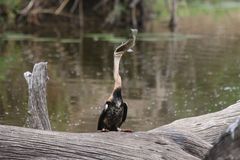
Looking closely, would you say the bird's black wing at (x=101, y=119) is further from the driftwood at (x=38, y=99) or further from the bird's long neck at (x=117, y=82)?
the driftwood at (x=38, y=99)

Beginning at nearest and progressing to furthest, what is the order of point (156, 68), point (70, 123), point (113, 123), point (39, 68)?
point (113, 123) < point (39, 68) < point (70, 123) < point (156, 68)

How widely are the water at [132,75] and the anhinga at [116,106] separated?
3.89m

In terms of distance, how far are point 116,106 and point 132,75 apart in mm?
10176

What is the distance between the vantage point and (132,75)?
55.6 ft

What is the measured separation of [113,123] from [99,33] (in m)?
20.3

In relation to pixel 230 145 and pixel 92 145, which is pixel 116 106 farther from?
pixel 230 145

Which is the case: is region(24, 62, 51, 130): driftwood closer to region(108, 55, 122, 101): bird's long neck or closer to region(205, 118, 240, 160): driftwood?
region(108, 55, 122, 101): bird's long neck

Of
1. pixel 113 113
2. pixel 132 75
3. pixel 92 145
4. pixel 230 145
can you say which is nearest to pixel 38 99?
pixel 113 113

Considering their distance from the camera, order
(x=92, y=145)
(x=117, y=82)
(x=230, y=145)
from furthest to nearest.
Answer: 1. (x=117, y=82)
2. (x=92, y=145)
3. (x=230, y=145)

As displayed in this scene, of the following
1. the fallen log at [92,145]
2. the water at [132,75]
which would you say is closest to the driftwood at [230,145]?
the fallen log at [92,145]

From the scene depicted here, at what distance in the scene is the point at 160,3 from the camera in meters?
37.1

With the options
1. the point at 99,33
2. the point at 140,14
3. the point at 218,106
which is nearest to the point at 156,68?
the point at 218,106

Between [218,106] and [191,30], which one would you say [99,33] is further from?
[218,106]

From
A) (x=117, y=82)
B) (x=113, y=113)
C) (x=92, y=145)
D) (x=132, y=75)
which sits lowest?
(x=132, y=75)
